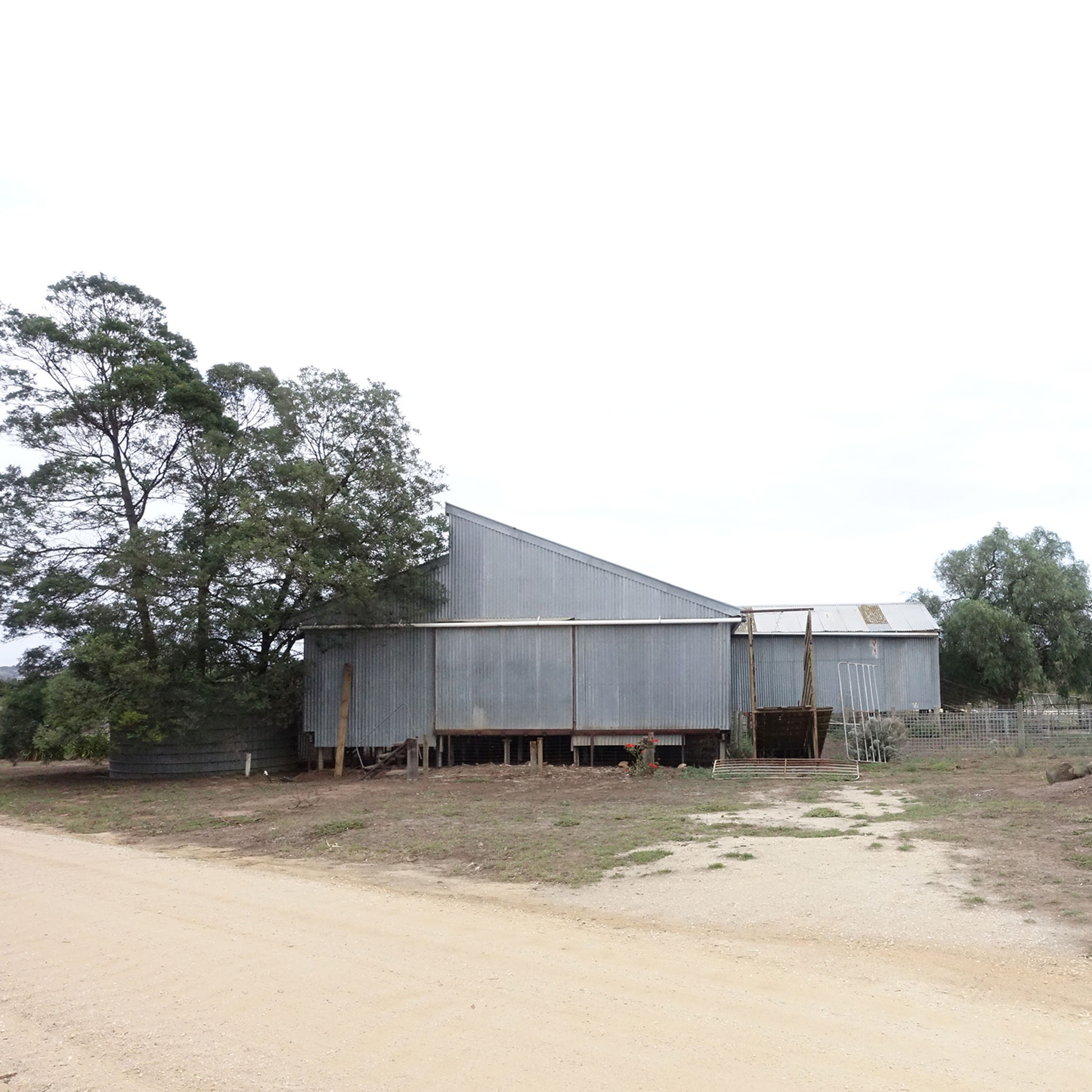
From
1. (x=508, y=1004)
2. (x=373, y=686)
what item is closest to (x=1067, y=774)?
(x=508, y=1004)

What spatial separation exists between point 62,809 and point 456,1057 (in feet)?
60.7

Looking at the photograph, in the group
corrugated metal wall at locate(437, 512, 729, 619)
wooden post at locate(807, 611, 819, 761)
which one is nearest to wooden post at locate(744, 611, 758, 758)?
corrugated metal wall at locate(437, 512, 729, 619)

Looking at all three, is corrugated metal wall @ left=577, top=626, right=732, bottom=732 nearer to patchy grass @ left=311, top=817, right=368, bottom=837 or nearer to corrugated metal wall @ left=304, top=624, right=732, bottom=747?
corrugated metal wall @ left=304, top=624, right=732, bottom=747

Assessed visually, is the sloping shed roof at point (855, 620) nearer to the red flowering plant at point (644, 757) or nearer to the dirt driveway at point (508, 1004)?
the red flowering plant at point (644, 757)

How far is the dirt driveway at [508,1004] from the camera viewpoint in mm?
5582

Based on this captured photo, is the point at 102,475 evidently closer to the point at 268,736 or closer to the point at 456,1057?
the point at 268,736

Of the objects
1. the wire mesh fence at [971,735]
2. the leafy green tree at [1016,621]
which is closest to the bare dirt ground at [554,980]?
the wire mesh fence at [971,735]

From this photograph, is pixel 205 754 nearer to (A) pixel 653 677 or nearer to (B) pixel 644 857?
(A) pixel 653 677

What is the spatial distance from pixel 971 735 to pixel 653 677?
992cm

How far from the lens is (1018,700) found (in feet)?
146

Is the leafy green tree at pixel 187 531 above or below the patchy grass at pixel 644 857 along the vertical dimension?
above

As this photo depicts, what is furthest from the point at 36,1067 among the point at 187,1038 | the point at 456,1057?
the point at 456,1057

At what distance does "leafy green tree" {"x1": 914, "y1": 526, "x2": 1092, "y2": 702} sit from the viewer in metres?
44.0

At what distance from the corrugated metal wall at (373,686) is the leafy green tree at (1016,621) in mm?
27204
